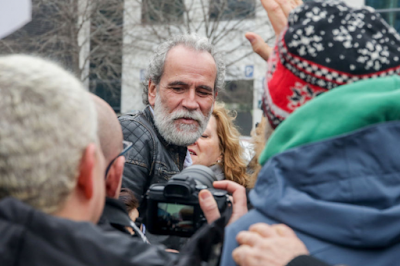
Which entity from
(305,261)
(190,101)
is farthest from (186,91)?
(305,261)

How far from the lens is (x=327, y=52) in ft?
4.11

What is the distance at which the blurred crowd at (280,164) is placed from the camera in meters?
1.01

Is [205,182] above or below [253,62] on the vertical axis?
above

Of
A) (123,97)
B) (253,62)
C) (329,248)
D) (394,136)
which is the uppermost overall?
(394,136)

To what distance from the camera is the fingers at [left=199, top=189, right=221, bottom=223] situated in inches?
65.9

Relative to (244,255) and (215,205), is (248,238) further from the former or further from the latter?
(215,205)

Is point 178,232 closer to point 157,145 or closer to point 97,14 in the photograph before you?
point 157,145

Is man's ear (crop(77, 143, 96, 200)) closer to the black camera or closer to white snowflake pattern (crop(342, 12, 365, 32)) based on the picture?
the black camera

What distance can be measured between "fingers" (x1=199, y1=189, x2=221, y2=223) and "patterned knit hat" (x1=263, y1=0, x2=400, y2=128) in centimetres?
48

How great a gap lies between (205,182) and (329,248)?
770mm

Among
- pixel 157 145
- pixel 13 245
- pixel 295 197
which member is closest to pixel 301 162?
pixel 295 197

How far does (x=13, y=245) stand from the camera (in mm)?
954

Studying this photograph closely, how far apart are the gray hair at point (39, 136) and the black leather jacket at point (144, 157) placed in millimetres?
1409

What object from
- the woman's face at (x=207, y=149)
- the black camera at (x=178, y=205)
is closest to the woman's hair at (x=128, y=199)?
the black camera at (x=178, y=205)
